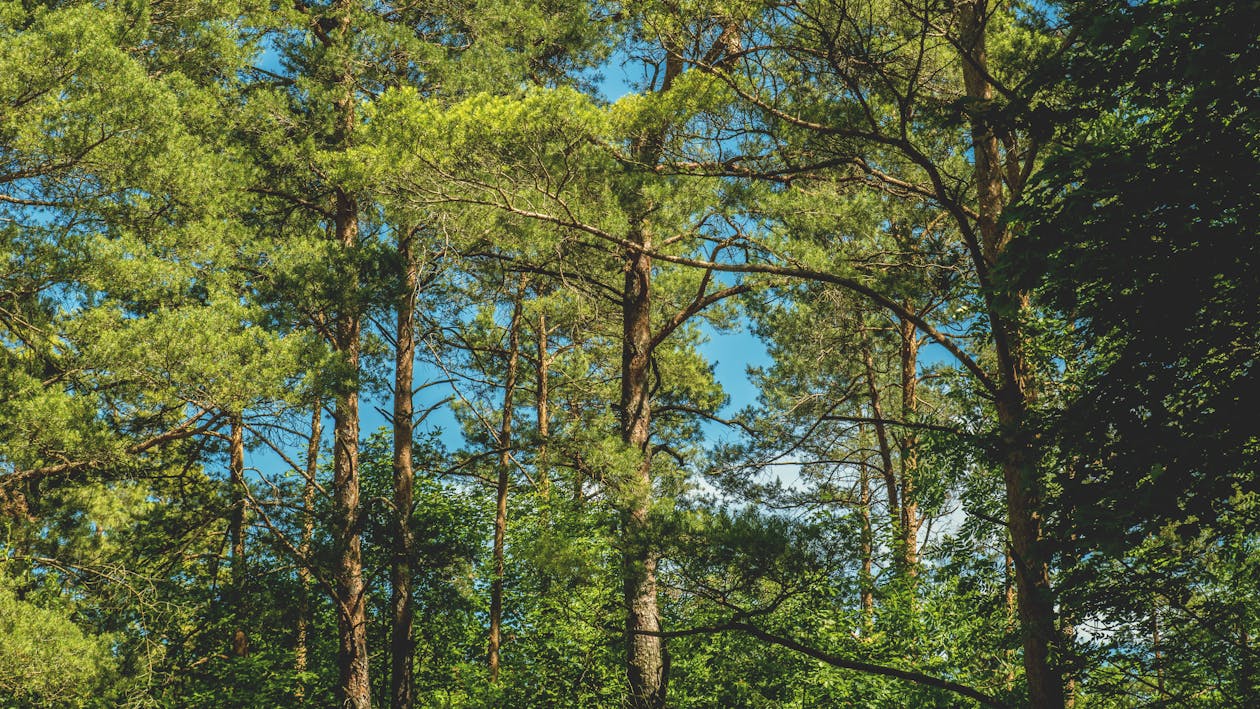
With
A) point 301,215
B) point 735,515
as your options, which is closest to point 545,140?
point 735,515

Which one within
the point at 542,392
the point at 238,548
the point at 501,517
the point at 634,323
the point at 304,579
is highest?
the point at 542,392

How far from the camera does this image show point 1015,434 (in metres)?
5.83

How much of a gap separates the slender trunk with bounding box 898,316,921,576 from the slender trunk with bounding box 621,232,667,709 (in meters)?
2.50

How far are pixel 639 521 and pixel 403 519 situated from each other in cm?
322

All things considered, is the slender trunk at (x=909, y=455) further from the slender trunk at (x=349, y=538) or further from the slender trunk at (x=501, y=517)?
the slender trunk at (x=349, y=538)

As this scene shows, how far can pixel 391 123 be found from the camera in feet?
27.9

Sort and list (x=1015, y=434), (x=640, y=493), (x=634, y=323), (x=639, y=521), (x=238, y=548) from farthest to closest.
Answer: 1. (x=238, y=548)
2. (x=634, y=323)
3. (x=640, y=493)
4. (x=639, y=521)
5. (x=1015, y=434)

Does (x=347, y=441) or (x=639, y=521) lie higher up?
(x=347, y=441)

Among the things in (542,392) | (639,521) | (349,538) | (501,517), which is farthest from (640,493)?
(542,392)

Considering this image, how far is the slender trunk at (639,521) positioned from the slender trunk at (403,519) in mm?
2256

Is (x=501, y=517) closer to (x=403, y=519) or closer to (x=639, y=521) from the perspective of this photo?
(x=403, y=519)

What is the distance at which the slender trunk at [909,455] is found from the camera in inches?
414

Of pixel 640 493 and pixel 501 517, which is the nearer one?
→ pixel 640 493

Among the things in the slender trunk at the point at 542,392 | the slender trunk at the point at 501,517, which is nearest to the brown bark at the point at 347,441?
the slender trunk at the point at 501,517
